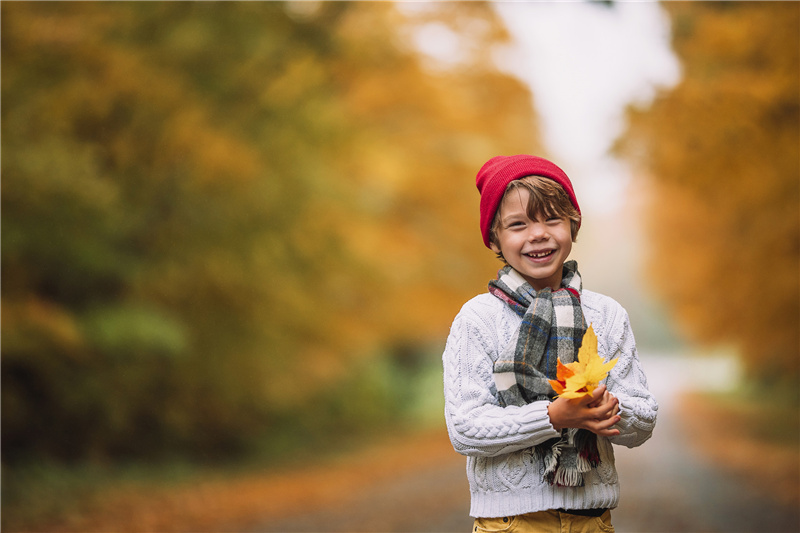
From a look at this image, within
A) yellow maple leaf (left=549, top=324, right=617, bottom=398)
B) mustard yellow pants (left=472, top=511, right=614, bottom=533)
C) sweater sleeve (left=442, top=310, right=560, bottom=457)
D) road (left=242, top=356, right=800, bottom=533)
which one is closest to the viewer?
yellow maple leaf (left=549, top=324, right=617, bottom=398)

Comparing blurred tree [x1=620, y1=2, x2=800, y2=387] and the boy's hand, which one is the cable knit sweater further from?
blurred tree [x1=620, y1=2, x2=800, y2=387]

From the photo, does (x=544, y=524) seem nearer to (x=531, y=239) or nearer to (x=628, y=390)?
(x=628, y=390)

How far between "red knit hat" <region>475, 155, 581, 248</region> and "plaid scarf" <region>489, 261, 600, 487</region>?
28 centimetres

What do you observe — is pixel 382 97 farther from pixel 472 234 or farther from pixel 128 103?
pixel 128 103

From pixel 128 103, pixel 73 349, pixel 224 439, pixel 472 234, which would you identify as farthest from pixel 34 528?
pixel 472 234

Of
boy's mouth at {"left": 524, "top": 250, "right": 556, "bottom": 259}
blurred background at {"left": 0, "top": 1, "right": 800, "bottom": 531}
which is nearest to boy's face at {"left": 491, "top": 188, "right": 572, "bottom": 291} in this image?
boy's mouth at {"left": 524, "top": 250, "right": 556, "bottom": 259}

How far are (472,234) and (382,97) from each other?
299cm

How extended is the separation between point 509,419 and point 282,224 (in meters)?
8.03

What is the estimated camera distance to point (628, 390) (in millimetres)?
2229

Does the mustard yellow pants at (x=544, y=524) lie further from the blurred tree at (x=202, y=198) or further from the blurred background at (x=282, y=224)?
the blurred tree at (x=202, y=198)

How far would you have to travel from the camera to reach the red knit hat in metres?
2.27

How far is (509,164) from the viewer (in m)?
2.29

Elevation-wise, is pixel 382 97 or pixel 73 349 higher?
pixel 382 97

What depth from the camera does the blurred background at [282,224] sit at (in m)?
7.02
